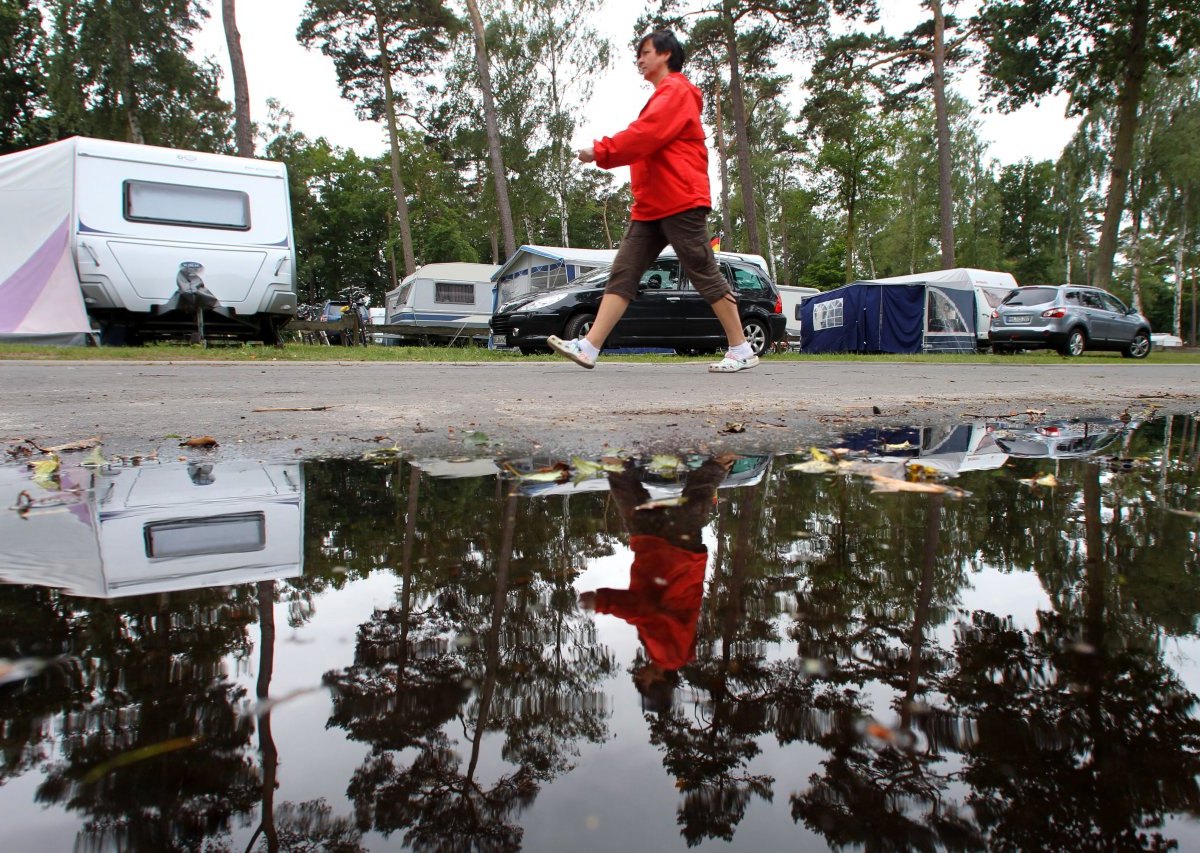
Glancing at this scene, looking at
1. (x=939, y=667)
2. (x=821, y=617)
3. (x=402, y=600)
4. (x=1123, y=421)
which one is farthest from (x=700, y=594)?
(x=1123, y=421)

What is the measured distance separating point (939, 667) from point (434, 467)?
1541 millimetres

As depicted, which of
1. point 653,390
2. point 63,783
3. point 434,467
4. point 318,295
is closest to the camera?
point 63,783

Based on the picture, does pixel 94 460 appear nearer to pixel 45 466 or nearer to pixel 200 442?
pixel 45 466

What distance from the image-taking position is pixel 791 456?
236cm

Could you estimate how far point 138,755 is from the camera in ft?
2.19

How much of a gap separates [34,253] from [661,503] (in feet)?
36.7

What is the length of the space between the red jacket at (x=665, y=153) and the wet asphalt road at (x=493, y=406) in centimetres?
122

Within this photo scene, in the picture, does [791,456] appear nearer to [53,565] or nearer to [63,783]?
[53,565]

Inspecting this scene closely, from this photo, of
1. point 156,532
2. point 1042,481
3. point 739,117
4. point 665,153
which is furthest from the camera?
point 739,117

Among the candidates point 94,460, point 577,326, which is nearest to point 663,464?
point 94,460

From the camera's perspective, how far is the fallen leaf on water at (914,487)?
1.82 meters

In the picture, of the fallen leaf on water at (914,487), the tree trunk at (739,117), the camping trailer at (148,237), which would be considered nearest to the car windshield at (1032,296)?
the tree trunk at (739,117)

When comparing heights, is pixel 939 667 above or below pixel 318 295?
below

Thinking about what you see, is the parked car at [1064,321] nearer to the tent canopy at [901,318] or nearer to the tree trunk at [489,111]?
the tent canopy at [901,318]
